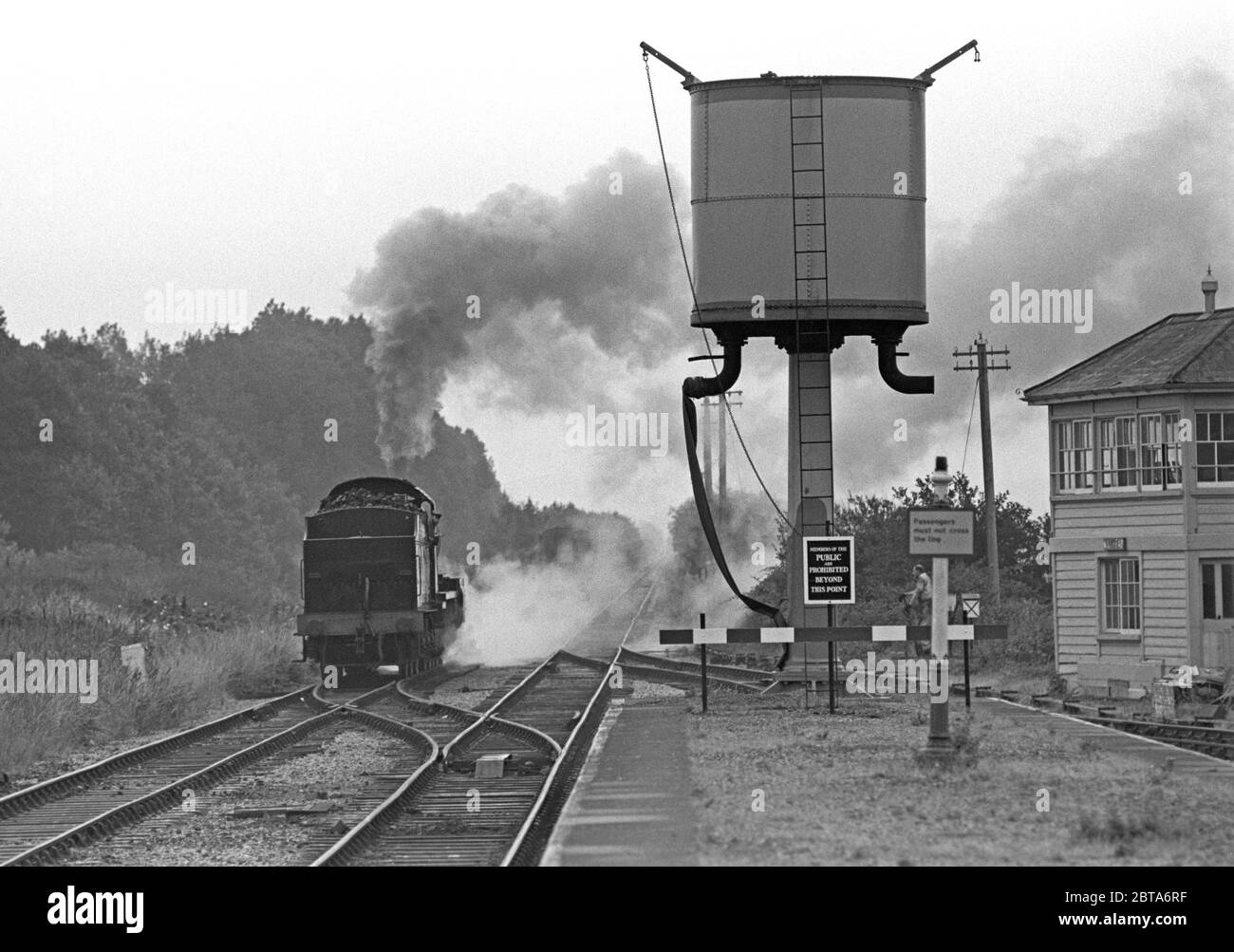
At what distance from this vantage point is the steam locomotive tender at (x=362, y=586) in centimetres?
3750

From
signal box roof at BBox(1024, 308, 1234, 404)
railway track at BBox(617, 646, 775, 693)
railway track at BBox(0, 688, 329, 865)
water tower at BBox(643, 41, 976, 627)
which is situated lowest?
railway track at BBox(0, 688, 329, 865)

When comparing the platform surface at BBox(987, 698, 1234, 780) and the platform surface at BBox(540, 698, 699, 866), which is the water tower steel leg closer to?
the platform surface at BBox(987, 698, 1234, 780)

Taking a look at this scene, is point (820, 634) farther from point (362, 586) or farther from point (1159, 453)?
point (362, 586)

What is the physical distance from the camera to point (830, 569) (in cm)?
2542

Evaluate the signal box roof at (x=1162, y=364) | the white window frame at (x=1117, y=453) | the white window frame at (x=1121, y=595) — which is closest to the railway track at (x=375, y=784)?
the white window frame at (x=1121, y=595)

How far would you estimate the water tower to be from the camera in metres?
28.7

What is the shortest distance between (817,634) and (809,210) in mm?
6684

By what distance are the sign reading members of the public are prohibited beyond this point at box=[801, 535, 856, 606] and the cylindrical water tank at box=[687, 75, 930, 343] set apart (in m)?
4.53

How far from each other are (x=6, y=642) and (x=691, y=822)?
692 inches

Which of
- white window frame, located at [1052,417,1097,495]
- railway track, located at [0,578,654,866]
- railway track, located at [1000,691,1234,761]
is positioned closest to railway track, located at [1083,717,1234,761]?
railway track, located at [1000,691,1234,761]

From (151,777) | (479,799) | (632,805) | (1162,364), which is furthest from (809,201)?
(632,805)

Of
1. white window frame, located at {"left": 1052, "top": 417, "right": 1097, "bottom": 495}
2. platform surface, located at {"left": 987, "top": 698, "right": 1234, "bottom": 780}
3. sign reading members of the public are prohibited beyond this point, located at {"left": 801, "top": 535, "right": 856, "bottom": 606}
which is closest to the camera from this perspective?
platform surface, located at {"left": 987, "top": 698, "right": 1234, "bottom": 780}
